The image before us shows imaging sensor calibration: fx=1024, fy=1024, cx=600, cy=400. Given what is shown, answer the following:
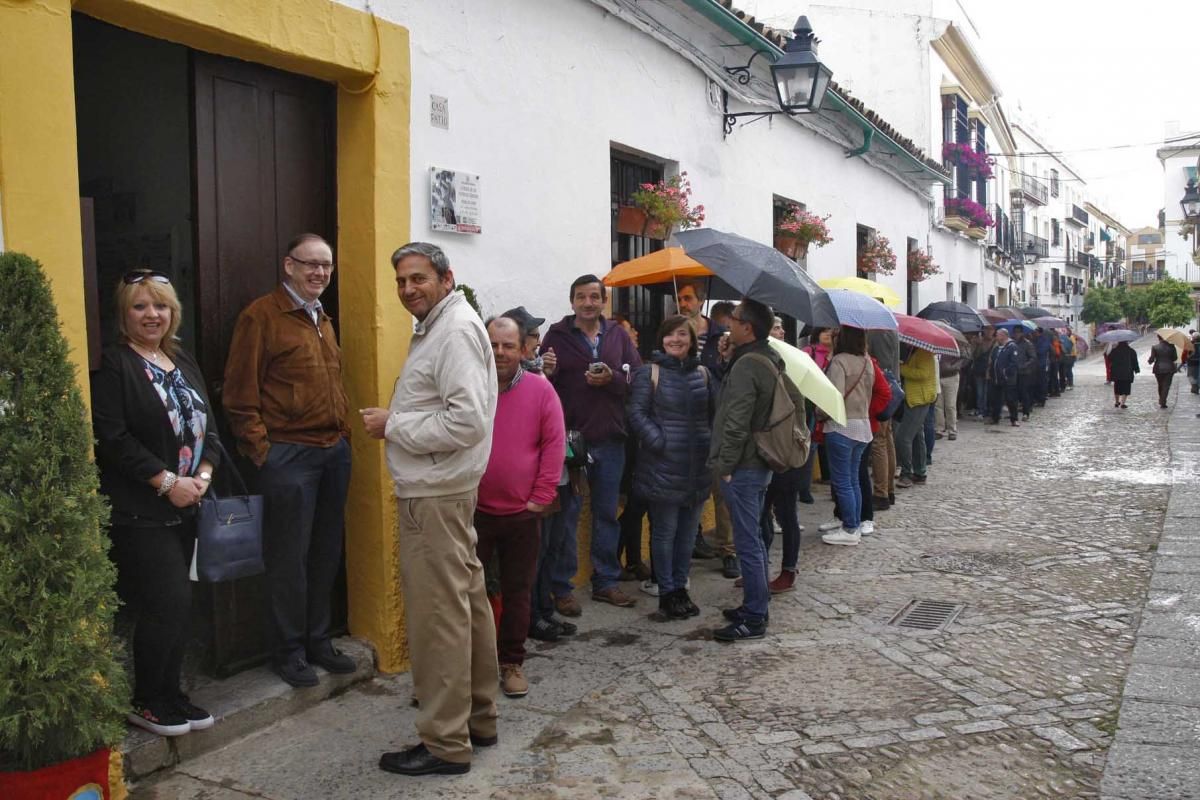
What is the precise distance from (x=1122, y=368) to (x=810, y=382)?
1727 cm

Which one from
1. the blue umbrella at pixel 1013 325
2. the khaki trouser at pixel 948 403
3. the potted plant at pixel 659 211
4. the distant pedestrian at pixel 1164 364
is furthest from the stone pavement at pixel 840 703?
the distant pedestrian at pixel 1164 364

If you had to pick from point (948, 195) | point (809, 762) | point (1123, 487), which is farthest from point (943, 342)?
point (948, 195)

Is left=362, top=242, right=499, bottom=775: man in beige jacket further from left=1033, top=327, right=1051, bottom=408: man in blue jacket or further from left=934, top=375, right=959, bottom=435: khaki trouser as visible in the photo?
left=1033, top=327, right=1051, bottom=408: man in blue jacket

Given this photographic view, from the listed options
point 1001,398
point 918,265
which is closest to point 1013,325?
point 1001,398

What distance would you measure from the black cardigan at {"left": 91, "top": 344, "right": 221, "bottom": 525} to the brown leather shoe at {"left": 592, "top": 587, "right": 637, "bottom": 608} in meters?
2.90

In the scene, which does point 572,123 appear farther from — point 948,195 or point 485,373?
point 948,195

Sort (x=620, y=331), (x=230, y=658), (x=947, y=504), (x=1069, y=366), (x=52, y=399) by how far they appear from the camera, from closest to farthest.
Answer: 1. (x=52, y=399)
2. (x=230, y=658)
3. (x=620, y=331)
4. (x=947, y=504)
5. (x=1069, y=366)

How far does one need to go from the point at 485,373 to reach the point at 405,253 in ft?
1.71

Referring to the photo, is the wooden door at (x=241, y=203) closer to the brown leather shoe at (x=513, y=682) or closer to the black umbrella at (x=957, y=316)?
the brown leather shoe at (x=513, y=682)

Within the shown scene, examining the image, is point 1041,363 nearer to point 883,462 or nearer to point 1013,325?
point 1013,325

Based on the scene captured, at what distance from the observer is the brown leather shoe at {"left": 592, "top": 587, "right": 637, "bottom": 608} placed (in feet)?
19.6

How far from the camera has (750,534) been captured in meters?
5.46

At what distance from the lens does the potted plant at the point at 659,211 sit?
288 inches

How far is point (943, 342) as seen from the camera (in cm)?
1008
